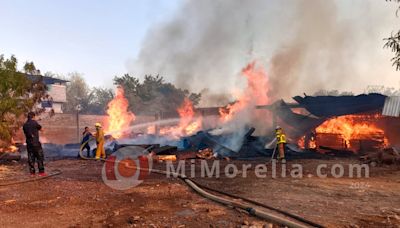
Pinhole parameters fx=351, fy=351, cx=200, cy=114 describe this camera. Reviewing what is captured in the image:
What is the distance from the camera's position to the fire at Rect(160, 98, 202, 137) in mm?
27288

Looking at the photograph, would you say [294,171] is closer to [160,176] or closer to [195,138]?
[160,176]

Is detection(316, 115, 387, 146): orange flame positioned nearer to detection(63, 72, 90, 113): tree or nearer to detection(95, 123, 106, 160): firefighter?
detection(95, 123, 106, 160): firefighter

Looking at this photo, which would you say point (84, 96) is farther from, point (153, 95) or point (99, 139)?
point (99, 139)

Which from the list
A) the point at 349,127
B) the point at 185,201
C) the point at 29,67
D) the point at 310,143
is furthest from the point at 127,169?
the point at 349,127

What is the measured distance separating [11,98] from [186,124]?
53.0 ft

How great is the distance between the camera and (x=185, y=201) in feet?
23.7

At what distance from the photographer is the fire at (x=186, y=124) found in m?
27.3

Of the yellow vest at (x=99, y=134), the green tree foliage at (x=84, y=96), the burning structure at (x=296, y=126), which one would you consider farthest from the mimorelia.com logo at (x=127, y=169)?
the green tree foliage at (x=84, y=96)

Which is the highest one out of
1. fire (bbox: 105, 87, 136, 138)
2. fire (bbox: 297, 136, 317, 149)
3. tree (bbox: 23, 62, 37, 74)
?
tree (bbox: 23, 62, 37, 74)

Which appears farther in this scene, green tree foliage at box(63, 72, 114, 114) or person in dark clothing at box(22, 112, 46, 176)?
green tree foliage at box(63, 72, 114, 114)

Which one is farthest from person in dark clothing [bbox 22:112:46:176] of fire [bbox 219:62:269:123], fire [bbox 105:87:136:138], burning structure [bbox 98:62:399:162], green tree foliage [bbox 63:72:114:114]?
green tree foliage [bbox 63:72:114:114]

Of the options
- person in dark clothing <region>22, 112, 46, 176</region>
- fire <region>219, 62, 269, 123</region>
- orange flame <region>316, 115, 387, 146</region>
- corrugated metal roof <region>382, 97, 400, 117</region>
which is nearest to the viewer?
person in dark clothing <region>22, 112, 46, 176</region>

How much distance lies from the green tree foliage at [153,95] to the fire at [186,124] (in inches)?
408

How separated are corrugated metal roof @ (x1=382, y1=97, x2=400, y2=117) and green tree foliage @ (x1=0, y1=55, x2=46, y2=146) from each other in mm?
16096
